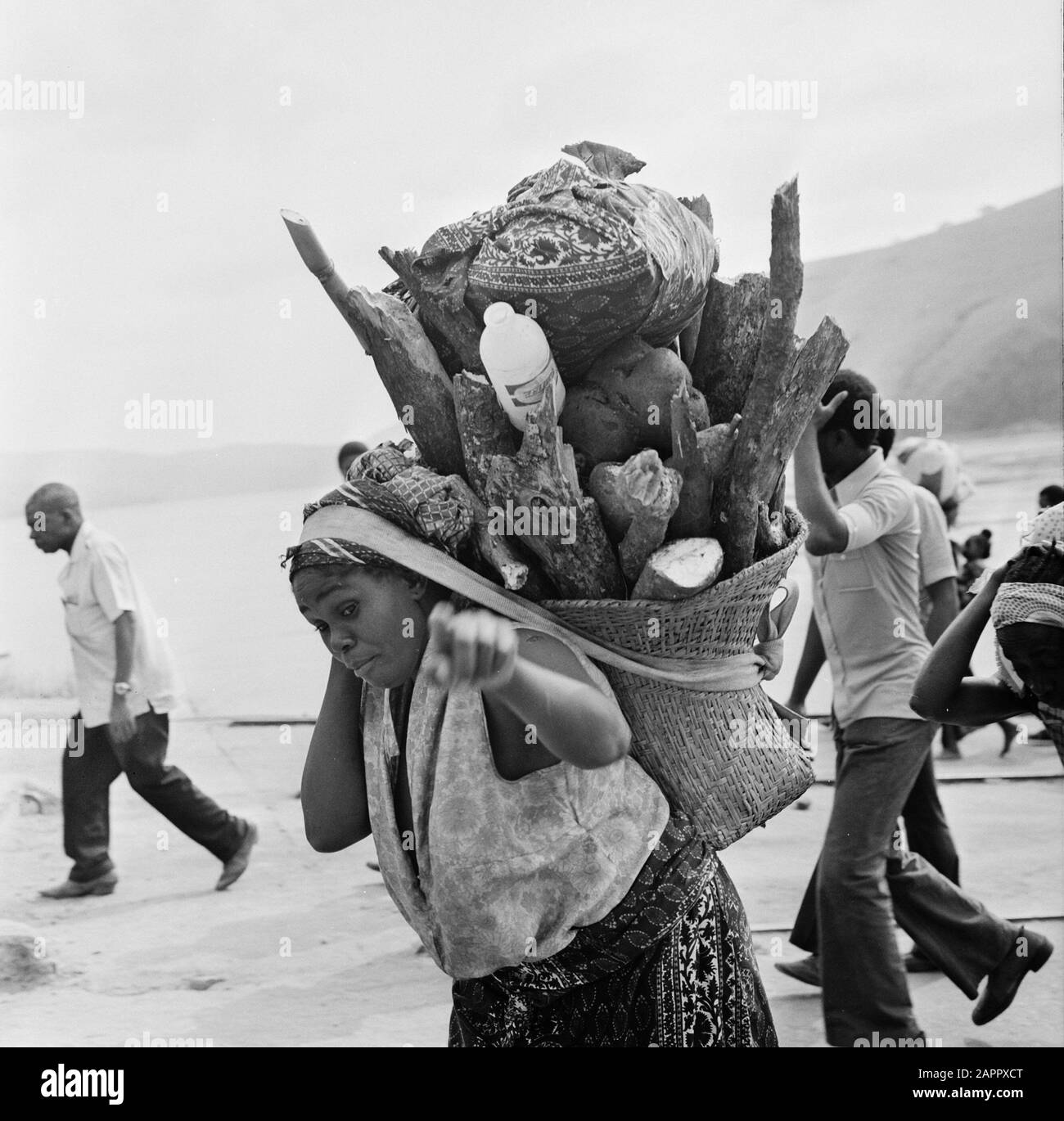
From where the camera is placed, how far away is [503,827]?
6.23 feet

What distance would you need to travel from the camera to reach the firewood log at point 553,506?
6.15 ft

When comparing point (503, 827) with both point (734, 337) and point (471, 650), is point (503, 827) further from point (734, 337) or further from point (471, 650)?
point (734, 337)

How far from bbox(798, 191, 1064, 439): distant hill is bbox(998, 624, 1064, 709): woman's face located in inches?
479

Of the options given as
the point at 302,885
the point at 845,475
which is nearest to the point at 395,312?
the point at 845,475

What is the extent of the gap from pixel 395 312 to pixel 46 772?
678cm

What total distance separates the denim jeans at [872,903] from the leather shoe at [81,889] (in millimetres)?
3325

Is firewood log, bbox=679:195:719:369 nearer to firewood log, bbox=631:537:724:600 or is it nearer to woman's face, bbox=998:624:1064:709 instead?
firewood log, bbox=631:537:724:600

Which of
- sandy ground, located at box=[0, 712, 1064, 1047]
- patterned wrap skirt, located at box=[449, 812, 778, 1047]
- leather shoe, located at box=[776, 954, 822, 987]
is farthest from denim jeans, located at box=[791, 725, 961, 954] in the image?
patterned wrap skirt, located at box=[449, 812, 778, 1047]

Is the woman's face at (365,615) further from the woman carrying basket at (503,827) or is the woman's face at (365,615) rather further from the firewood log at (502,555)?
the firewood log at (502,555)

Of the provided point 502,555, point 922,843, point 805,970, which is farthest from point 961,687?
point 805,970

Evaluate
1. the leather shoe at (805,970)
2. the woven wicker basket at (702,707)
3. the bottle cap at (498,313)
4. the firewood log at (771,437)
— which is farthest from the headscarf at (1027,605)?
the leather shoe at (805,970)

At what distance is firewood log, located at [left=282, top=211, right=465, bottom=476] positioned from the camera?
204 centimetres
